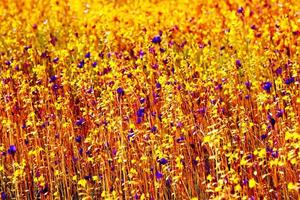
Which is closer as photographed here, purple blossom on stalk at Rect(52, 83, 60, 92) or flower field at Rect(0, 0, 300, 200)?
flower field at Rect(0, 0, 300, 200)

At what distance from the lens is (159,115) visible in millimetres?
5344

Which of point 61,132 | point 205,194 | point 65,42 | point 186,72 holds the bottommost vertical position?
point 205,194

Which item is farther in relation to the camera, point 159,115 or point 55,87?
point 55,87

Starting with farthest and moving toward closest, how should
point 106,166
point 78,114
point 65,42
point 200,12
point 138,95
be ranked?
point 200,12
point 65,42
point 78,114
point 138,95
point 106,166

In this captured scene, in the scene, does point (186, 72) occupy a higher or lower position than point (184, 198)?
higher

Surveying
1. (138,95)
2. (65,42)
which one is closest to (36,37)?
(65,42)

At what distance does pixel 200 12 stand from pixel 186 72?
11.7ft

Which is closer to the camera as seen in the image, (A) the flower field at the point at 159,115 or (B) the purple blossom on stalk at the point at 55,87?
(A) the flower field at the point at 159,115

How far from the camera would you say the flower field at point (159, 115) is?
13.9ft

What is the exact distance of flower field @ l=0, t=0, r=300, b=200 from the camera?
4234 mm

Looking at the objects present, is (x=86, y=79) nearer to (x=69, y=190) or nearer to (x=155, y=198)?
(x=69, y=190)

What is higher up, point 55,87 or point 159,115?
point 55,87

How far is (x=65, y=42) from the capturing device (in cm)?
827

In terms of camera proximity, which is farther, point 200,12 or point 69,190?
point 200,12
